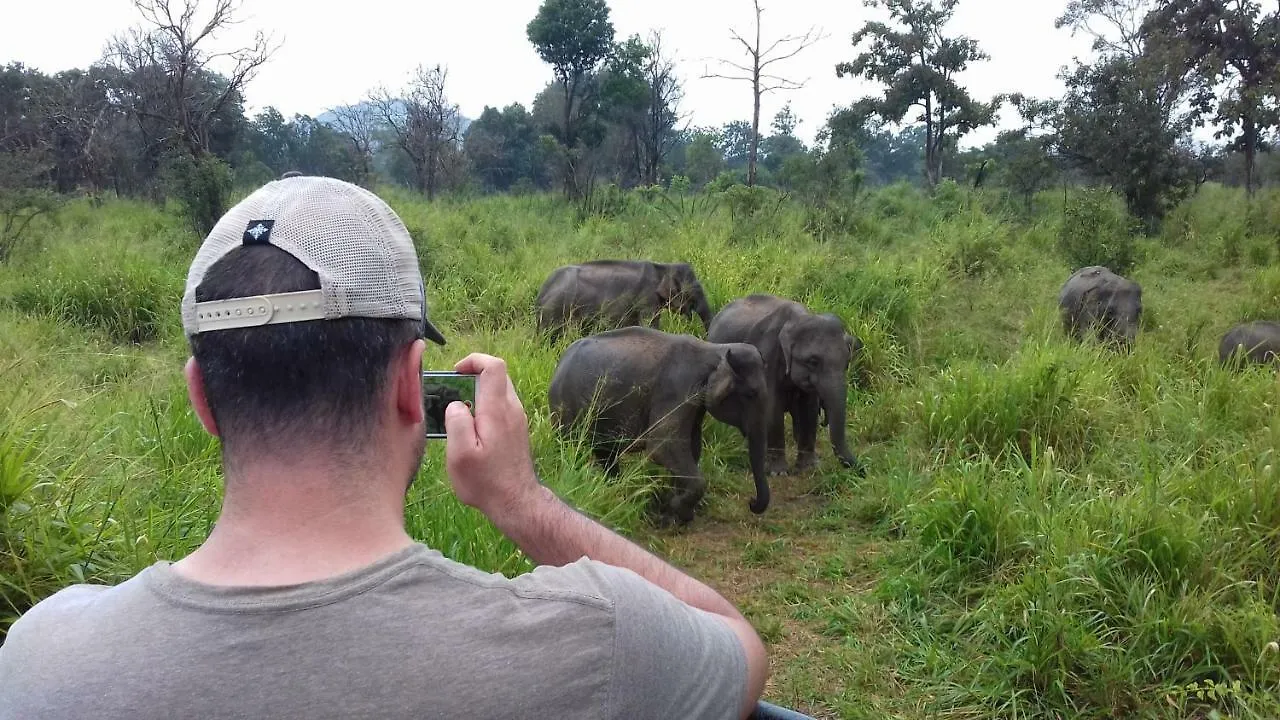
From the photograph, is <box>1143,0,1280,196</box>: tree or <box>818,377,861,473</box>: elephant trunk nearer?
<box>818,377,861,473</box>: elephant trunk

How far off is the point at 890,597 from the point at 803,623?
0.42m

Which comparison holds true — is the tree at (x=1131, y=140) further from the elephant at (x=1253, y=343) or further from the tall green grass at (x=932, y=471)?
the elephant at (x=1253, y=343)

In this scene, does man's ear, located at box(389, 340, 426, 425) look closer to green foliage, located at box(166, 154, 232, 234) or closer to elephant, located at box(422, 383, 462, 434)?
elephant, located at box(422, 383, 462, 434)

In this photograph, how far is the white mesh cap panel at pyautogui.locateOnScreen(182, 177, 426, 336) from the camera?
3.76 ft

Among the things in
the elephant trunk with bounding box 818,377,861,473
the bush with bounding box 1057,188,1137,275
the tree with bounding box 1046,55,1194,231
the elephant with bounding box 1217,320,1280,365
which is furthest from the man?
the tree with bounding box 1046,55,1194,231

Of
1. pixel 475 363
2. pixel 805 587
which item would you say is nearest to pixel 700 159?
pixel 805 587

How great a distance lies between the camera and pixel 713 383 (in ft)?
17.6

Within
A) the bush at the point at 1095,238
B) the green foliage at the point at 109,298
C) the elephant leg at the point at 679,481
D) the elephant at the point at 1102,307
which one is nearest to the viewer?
the elephant leg at the point at 679,481

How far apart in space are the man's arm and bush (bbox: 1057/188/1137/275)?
1257 cm

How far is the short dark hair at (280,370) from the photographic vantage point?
1111 millimetres

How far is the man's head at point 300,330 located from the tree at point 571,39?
23.3 metres

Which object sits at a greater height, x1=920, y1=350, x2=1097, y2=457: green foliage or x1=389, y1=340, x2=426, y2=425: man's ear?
x1=389, y1=340, x2=426, y2=425: man's ear

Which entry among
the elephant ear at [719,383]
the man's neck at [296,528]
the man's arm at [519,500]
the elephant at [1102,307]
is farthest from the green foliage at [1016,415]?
the man's neck at [296,528]

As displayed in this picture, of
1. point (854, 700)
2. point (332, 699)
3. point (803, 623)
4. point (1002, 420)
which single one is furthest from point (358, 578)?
point (1002, 420)
